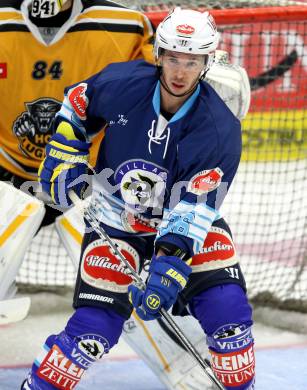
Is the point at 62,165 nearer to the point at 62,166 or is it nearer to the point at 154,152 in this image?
the point at 62,166

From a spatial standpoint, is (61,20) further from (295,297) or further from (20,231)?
(295,297)

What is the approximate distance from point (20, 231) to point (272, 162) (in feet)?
8.00

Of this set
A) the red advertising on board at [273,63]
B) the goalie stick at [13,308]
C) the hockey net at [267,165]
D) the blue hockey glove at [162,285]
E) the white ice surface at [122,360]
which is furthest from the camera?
the red advertising on board at [273,63]

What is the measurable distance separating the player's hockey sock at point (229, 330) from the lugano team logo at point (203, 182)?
0.29m

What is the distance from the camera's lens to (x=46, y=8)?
326 centimetres

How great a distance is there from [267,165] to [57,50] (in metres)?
2.20

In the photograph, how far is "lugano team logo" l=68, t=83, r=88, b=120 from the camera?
284 cm

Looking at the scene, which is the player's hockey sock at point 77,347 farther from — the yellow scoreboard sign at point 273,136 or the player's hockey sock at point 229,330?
the yellow scoreboard sign at point 273,136

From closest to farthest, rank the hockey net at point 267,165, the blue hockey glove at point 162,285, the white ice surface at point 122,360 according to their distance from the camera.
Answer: the blue hockey glove at point 162,285 → the white ice surface at point 122,360 → the hockey net at point 267,165

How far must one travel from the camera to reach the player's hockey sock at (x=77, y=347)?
2709 millimetres

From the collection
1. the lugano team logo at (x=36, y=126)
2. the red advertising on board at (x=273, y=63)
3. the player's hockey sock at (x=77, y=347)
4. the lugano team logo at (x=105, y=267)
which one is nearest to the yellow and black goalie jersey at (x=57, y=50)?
the lugano team logo at (x=36, y=126)

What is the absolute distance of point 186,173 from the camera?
2.68 m

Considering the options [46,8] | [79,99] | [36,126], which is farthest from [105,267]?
[46,8]

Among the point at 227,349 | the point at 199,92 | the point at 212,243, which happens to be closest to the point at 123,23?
the point at 199,92
